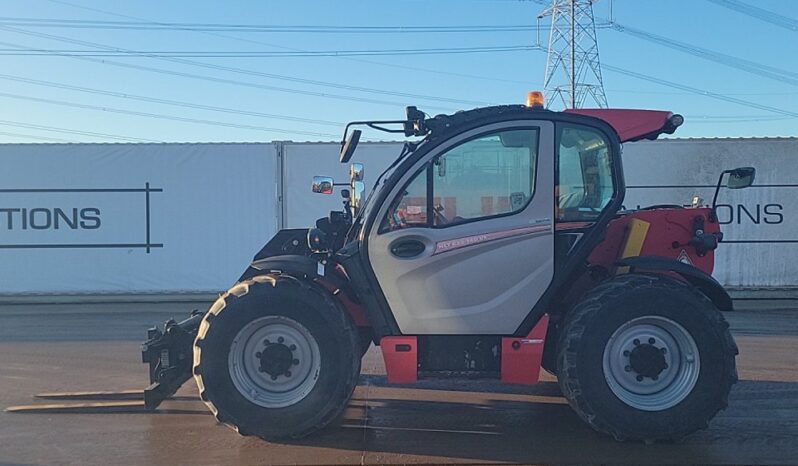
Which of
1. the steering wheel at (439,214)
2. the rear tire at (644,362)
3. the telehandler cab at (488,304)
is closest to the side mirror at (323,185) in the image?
the telehandler cab at (488,304)

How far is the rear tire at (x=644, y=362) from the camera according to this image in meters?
4.49

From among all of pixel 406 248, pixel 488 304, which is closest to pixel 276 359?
pixel 406 248

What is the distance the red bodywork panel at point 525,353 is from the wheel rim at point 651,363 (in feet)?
1.50

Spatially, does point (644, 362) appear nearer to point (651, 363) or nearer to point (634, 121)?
point (651, 363)

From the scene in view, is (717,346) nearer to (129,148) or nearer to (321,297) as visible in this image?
(321,297)

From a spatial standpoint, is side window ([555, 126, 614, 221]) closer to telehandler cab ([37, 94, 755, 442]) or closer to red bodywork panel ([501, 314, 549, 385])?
telehandler cab ([37, 94, 755, 442])

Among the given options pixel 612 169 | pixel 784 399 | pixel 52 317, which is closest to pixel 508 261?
pixel 612 169

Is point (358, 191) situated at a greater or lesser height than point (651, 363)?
greater

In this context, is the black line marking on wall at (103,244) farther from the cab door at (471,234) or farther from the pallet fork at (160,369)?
the cab door at (471,234)

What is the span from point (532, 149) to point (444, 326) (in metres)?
1.42

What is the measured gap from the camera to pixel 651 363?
4559mm

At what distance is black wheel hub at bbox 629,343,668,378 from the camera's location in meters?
4.56

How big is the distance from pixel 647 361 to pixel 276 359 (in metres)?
2.60

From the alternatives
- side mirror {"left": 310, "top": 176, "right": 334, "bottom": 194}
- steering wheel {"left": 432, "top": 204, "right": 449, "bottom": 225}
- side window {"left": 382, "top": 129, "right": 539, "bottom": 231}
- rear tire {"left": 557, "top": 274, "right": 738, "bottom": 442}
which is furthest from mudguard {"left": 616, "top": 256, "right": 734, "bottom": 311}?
side mirror {"left": 310, "top": 176, "right": 334, "bottom": 194}
